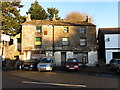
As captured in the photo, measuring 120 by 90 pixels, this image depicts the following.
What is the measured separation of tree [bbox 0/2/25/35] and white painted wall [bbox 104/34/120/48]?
1852 cm

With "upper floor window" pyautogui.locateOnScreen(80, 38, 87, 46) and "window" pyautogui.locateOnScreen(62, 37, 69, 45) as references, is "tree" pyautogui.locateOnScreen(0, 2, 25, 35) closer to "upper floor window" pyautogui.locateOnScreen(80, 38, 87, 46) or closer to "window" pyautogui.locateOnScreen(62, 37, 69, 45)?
"window" pyautogui.locateOnScreen(62, 37, 69, 45)

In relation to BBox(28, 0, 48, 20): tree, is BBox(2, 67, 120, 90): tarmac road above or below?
below

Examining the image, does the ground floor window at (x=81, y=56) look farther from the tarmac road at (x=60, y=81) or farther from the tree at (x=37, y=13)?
the tree at (x=37, y=13)

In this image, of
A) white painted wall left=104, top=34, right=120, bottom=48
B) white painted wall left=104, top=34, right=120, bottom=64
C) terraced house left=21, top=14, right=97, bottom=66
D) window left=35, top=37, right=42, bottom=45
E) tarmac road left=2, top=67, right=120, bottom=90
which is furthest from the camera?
window left=35, top=37, right=42, bottom=45

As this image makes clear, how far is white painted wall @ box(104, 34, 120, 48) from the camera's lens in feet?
97.6

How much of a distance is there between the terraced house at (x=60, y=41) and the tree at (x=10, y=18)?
433 centimetres

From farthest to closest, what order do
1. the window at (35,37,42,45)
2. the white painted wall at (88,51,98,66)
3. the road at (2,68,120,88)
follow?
the window at (35,37,42,45) → the white painted wall at (88,51,98,66) → the road at (2,68,120,88)

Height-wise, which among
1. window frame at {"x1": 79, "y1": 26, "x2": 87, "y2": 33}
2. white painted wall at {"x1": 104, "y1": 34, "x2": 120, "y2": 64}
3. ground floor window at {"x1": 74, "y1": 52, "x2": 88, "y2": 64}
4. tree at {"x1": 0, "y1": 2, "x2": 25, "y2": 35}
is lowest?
ground floor window at {"x1": 74, "y1": 52, "x2": 88, "y2": 64}

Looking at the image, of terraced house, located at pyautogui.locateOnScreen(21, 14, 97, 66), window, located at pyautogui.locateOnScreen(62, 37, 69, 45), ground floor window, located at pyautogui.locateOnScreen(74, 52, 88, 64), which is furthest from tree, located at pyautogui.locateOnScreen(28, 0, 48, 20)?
ground floor window, located at pyautogui.locateOnScreen(74, 52, 88, 64)

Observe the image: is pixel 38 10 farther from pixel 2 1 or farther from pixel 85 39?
pixel 85 39

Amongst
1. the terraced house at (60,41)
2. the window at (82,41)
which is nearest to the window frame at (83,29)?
the terraced house at (60,41)

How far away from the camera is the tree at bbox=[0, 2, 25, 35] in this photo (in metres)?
32.9

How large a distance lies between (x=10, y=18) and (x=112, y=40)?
2111cm

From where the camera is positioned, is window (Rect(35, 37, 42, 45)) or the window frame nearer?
window (Rect(35, 37, 42, 45))
